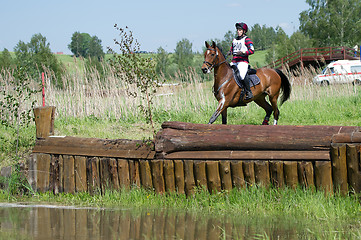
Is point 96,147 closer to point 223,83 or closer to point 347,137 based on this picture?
point 223,83

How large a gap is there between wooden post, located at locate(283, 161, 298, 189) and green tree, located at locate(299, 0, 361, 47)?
2175 inches

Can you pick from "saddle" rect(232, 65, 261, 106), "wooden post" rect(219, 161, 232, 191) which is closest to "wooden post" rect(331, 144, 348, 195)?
"wooden post" rect(219, 161, 232, 191)

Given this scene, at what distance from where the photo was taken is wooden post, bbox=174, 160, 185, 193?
7.34m

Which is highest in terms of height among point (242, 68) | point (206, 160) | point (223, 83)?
point (242, 68)

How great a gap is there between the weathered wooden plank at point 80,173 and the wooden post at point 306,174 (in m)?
3.54

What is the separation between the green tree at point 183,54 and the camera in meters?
65.0

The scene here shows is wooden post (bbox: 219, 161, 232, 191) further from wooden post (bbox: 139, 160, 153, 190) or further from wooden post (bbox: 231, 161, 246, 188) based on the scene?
wooden post (bbox: 139, 160, 153, 190)

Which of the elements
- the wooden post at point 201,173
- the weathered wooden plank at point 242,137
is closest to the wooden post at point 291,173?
the weathered wooden plank at point 242,137

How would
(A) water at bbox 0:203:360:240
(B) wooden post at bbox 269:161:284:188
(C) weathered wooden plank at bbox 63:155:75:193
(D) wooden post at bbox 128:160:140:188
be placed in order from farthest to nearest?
(C) weathered wooden plank at bbox 63:155:75:193
(D) wooden post at bbox 128:160:140:188
(B) wooden post at bbox 269:161:284:188
(A) water at bbox 0:203:360:240

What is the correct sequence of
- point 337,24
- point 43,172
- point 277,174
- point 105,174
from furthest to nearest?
point 337,24
point 43,172
point 105,174
point 277,174

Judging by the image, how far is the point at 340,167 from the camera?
646 centimetres

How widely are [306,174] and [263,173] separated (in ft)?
1.99

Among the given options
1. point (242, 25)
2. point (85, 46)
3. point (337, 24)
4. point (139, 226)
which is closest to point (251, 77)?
point (242, 25)

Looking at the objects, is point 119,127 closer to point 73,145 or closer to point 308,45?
point 73,145
